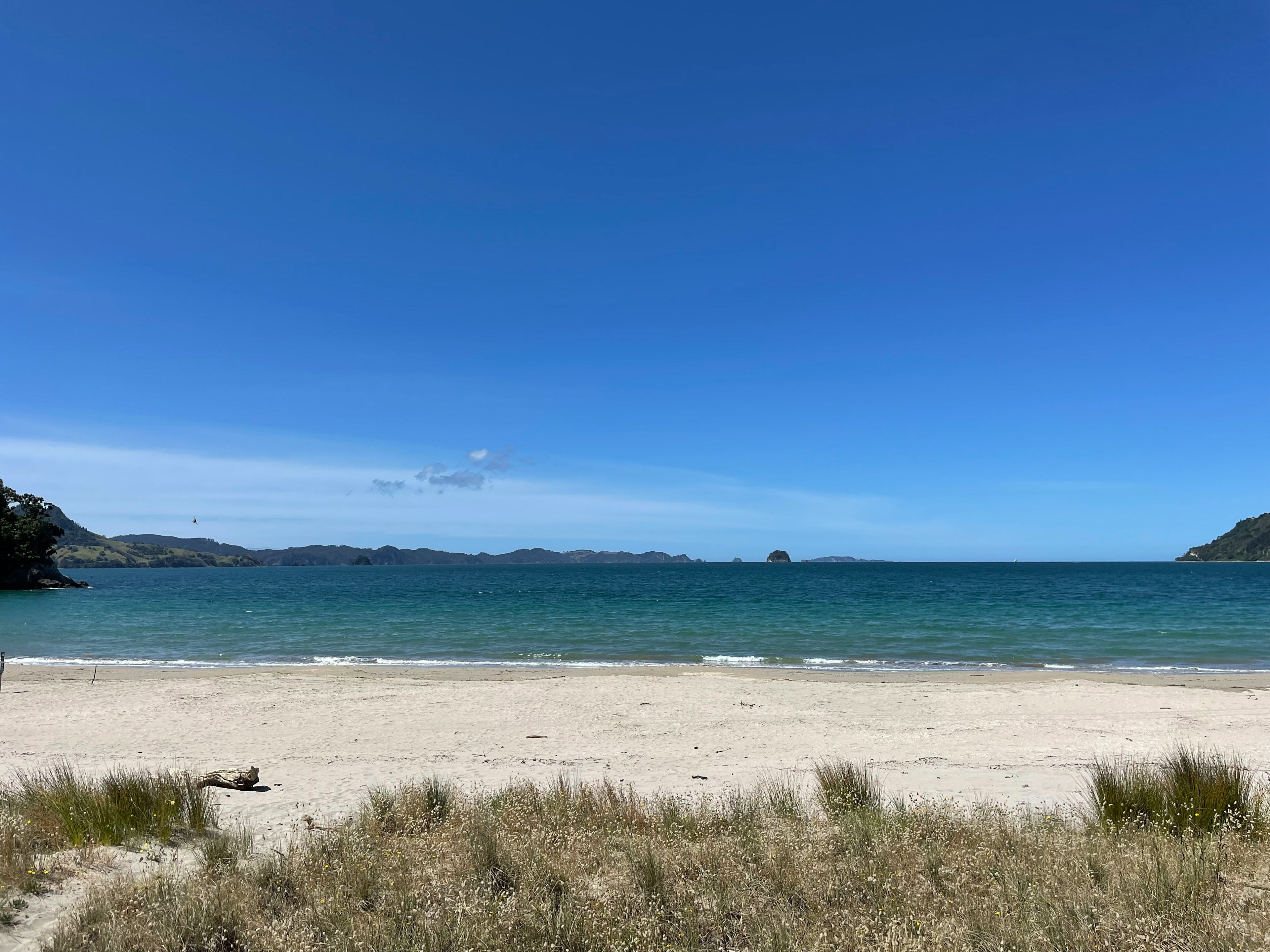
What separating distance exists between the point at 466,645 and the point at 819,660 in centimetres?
1451

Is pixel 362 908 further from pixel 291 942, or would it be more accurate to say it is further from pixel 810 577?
pixel 810 577

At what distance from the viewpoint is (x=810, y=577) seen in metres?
121

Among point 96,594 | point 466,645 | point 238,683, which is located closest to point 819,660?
point 466,645

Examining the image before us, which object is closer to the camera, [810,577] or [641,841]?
[641,841]

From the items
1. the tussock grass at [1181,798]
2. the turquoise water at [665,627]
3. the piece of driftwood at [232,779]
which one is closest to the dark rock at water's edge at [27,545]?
the turquoise water at [665,627]

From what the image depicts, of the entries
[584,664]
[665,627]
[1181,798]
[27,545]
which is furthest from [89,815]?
[27,545]

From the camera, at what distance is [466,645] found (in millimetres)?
29703

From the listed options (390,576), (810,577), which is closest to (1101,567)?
(810,577)

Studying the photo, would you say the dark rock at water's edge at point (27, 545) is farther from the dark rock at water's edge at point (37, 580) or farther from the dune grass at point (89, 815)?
the dune grass at point (89, 815)

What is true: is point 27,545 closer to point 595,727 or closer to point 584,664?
point 584,664

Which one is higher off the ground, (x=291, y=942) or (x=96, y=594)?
(x=291, y=942)

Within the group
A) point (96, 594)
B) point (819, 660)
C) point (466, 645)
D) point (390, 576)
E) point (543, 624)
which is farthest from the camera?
point (390, 576)

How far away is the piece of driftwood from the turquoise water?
53.4ft

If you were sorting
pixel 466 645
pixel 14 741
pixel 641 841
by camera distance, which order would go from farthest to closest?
1. pixel 466 645
2. pixel 14 741
3. pixel 641 841
